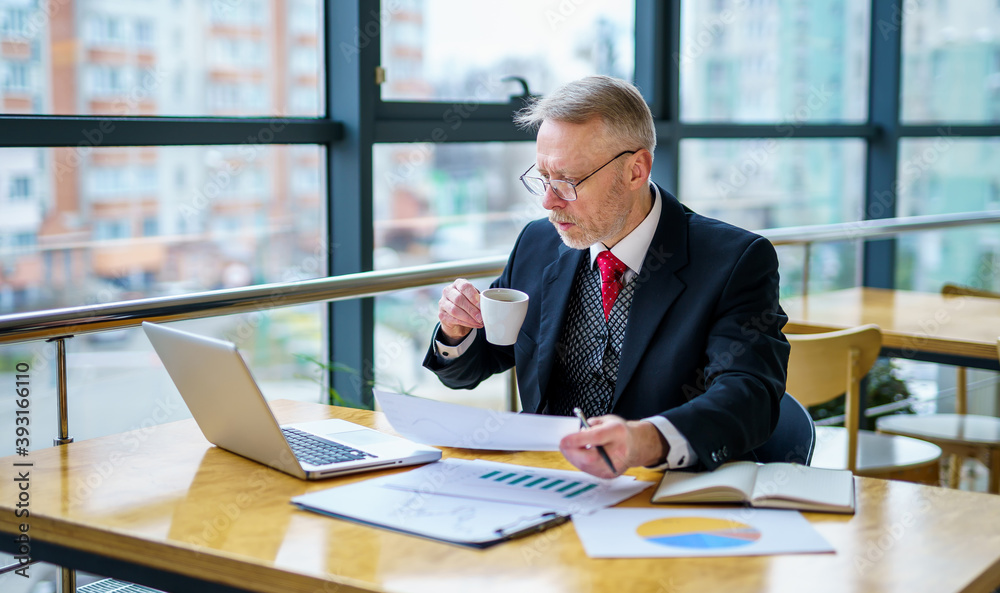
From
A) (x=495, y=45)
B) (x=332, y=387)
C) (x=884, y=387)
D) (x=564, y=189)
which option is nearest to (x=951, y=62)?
(x=884, y=387)

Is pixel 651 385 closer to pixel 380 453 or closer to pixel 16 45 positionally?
pixel 380 453

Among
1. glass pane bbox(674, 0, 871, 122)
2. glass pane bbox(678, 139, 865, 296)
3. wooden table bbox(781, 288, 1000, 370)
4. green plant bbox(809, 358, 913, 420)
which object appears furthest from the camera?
green plant bbox(809, 358, 913, 420)

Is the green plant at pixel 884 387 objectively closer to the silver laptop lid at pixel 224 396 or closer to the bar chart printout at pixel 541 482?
the bar chart printout at pixel 541 482

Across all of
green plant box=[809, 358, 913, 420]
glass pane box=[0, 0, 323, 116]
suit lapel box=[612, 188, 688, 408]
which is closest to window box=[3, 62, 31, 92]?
glass pane box=[0, 0, 323, 116]

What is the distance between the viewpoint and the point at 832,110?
4.86 metres

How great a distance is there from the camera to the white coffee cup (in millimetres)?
1475

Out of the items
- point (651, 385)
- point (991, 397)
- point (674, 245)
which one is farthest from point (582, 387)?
point (991, 397)

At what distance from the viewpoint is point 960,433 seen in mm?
3162

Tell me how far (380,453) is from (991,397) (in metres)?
4.35

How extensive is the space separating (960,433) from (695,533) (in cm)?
238

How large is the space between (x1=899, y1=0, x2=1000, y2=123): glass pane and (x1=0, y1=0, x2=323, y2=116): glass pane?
3251mm

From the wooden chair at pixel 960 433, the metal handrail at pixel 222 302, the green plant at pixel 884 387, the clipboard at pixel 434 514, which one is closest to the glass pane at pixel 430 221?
the metal handrail at pixel 222 302

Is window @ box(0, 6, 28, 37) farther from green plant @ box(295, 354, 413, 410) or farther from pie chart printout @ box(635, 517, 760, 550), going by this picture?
pie chart printout @ box(635, 517, 760, 550)

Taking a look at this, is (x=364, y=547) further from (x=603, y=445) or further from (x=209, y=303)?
(x=209, y=303)
